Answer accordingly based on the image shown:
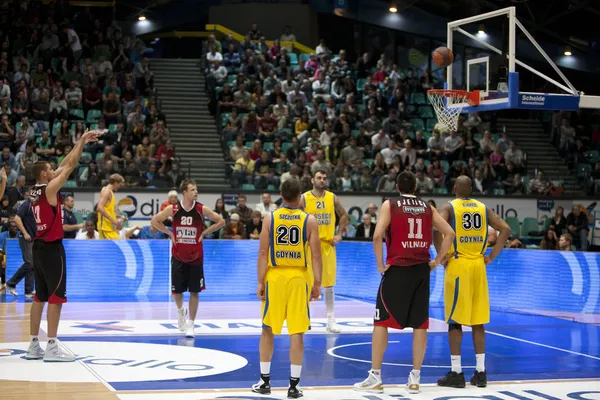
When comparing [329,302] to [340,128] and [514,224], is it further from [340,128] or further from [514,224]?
[340,128]

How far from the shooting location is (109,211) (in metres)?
17.7

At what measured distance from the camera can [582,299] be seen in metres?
15.7

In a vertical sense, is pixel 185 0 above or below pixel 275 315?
above

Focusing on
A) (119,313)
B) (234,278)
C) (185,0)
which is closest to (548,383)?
(119,313)

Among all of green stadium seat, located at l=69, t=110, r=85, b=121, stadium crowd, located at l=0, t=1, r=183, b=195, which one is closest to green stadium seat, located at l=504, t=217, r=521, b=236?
stadium crowd, located at l=0, t=1, r=183, b=195

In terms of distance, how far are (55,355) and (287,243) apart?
3441 millimetres

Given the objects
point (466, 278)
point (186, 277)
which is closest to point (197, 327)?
point (186, 277)

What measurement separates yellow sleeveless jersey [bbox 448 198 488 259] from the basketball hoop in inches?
180

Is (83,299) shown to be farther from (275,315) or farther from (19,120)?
(275,315)

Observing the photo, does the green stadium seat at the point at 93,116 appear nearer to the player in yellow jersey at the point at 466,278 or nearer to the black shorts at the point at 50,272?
the black shorts at the point at 50,272

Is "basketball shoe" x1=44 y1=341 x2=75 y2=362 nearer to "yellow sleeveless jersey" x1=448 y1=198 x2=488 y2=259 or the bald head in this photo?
"yellow sleeveless jersey" x1=448 y1=198 x2=488 y2=259

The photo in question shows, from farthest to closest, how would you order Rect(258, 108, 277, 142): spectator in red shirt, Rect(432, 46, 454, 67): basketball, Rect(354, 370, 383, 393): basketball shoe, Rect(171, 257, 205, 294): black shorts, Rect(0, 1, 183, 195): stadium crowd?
Rect(258, 108, 277, 142): spectator in red shirt → Rect(0, 1, 183, 195): stadium crowd → Rect(432, 46, 454, 67): basketball → Rect(171, 257, 205, 294): black shorts → Rect(354, 370, 383, 393): basketball shoe

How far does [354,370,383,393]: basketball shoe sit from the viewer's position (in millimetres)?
8625

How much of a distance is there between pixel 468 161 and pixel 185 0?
13.5m
